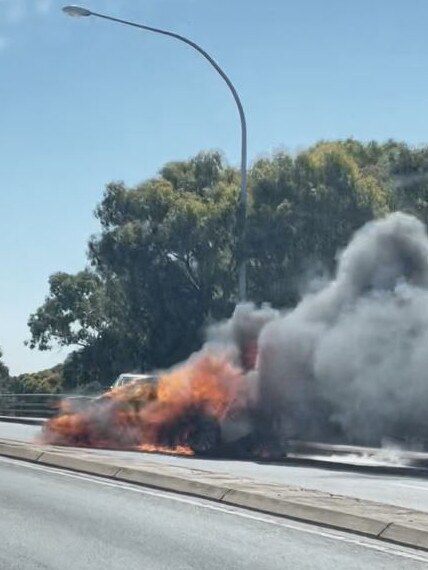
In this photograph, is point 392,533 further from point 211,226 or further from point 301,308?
point 211,226

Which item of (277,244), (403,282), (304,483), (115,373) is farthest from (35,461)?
(115,373)

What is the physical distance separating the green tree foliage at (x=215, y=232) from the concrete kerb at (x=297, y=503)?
2042cm

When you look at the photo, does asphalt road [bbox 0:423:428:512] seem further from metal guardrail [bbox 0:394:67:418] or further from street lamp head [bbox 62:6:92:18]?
metal guardrail [bbox 0:394:67:418]

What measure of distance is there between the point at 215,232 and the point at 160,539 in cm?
2858

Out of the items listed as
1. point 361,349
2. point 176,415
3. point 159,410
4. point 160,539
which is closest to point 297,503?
point 160,539

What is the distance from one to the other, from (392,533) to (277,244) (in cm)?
2650

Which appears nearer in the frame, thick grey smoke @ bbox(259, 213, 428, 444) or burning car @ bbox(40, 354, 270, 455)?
thick grey smoke @ bbox(259, 213, 428, 444)

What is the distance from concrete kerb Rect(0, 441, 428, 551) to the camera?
10477mm

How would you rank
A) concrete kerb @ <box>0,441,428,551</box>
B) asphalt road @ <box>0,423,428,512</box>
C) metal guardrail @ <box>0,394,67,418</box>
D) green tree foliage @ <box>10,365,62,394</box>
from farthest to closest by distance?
green tree foliage @ <box>10,365,62,394</box>
metal guardrail @ <box>0,394,67,418</box>
asphalt road @ <box>0,423,428,512</box>
concrete kerb @ <box>0,441,428,551</box>

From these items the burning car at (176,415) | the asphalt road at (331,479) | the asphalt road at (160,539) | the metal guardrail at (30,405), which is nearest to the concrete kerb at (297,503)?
the asphalt road at (160,539)

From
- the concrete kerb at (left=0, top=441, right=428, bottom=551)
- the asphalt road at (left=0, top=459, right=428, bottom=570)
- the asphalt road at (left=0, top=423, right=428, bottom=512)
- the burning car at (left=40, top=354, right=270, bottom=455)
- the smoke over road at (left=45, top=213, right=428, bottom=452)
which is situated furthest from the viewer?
the burning car at (left=40, top=354, right=270, bottom=455)

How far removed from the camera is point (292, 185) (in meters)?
37.2

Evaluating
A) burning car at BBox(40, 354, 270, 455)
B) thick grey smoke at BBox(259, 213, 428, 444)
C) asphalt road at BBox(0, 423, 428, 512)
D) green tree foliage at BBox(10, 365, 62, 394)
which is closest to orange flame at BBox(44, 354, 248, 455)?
burning car at BBox(40, 354, 270, 455)

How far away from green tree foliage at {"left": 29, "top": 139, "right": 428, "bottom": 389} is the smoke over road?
37.8 ft
